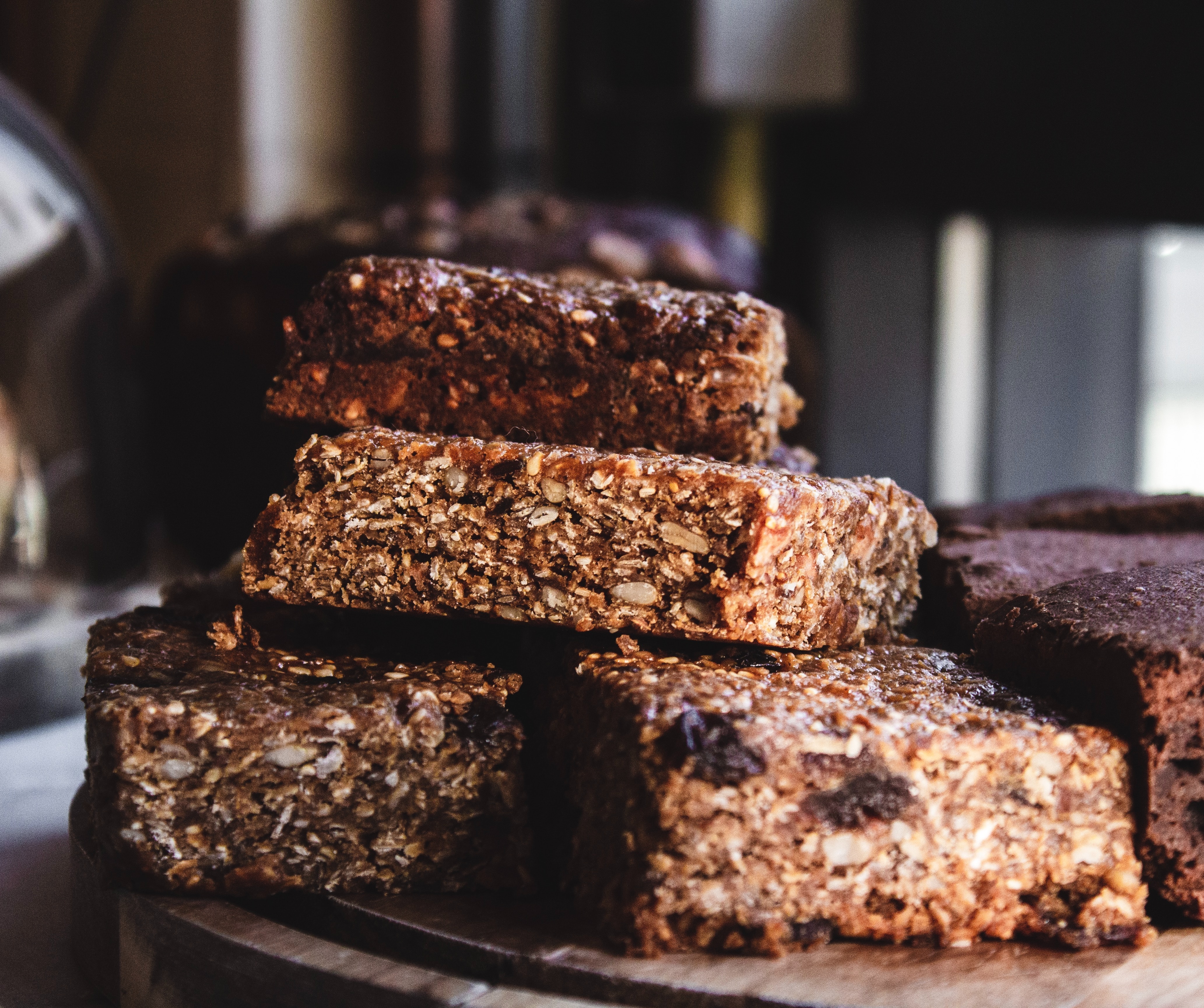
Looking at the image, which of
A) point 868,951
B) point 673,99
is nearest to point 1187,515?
point 868,951

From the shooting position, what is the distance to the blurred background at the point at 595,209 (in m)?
2.86

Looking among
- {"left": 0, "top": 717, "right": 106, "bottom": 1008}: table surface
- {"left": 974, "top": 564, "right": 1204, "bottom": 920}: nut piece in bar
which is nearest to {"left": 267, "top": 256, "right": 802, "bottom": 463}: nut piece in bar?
{"left": 974, "top": 564, "right": 1204, "bottom": 920}: nut piece in bar

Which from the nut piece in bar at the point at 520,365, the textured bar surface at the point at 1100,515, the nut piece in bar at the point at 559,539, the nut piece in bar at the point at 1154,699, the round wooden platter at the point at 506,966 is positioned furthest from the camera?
the textured bar surface at the point at 1100,515

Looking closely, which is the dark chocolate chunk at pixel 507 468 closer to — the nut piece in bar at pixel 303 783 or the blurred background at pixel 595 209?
the nut piece in bar at pixel 303 783

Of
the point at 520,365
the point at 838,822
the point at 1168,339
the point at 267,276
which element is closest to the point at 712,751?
the point at 838,822

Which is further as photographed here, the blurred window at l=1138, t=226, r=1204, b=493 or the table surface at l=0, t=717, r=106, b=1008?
the blurred window at l=1138, t=226, r=1204, b=493

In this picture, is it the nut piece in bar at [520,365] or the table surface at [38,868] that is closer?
the table surface at [38,868]

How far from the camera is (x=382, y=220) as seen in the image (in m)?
2.93

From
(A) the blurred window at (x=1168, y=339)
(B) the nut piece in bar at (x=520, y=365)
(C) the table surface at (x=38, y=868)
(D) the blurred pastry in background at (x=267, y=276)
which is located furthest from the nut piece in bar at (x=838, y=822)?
(A) the blurred window at (x=1168, y=339)

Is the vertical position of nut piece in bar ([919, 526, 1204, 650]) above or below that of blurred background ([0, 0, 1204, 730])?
below

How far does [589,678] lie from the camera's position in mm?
1097

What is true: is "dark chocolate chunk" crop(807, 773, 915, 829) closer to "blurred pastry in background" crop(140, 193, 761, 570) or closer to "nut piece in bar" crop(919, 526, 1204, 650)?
"nut piece in bar" crop(919, 526, 1204, 650)

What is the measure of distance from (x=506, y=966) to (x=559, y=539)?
388mm

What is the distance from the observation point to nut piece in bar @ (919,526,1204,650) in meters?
1.34
